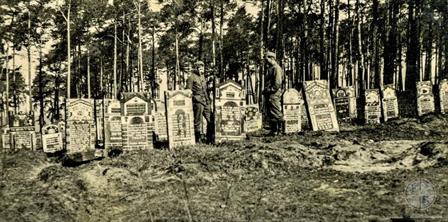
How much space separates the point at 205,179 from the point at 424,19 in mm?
26844

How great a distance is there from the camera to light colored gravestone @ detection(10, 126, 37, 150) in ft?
73.3

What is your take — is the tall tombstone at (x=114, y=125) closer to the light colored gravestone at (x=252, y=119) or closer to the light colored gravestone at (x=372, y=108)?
the light colored gravestone at (x=252, y=119)

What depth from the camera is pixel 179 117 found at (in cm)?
1366

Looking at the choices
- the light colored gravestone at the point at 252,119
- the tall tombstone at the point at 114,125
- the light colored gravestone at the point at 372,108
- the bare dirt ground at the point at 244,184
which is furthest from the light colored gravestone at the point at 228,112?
the light colored gravestone at the point at 252,119

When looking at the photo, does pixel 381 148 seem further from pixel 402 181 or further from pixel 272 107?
pixel 272 107

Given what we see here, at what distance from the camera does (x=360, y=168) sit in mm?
10031

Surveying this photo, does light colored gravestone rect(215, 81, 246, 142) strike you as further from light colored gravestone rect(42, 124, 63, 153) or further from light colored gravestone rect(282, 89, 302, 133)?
light colored gravestone rect(42, 124, 63, 153)

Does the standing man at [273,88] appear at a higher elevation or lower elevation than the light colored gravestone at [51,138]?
higher

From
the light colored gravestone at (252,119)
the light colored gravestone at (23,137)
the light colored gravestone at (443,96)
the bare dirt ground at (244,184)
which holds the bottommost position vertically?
the bare dirt ground at (244,184)

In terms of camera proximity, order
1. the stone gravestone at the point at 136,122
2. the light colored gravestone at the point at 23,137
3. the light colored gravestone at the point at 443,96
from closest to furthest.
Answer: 1. the stone gravestone at the point at 136,122
2. the light colored gravestone at the point at 443,96
3. the light colored gravestone at the point at 23,137

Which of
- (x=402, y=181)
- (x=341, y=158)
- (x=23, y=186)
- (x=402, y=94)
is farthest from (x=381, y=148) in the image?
(x=402, y=94)

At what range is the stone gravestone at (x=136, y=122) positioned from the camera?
13391 millimetres

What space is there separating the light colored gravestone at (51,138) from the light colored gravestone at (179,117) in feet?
21.3

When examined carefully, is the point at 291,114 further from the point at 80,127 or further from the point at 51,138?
the point at 51,138
